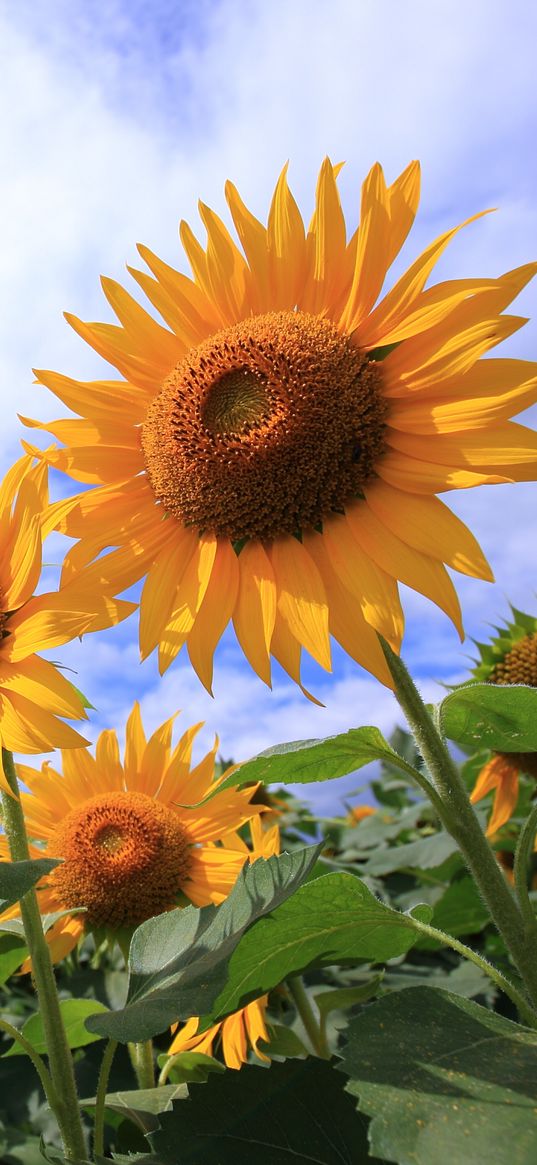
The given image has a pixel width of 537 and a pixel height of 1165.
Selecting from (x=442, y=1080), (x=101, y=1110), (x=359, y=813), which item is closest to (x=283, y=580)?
(x=442, y=1080)

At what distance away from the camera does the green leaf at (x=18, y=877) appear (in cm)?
141

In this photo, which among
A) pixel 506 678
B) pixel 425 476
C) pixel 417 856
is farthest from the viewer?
pixel 417 856

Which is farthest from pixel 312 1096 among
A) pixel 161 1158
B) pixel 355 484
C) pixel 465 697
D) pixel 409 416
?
pixel 409 416

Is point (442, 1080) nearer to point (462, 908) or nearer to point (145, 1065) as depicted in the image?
point (145, 1065)

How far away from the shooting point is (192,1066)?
206 cm

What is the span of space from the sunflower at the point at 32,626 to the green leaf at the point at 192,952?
1.10ft

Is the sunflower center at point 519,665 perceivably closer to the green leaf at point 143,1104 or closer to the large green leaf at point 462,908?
the large green leaf at point 462,908

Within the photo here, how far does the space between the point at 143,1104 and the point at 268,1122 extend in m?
0.53

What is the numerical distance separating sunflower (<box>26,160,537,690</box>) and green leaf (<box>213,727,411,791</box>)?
0.37ft

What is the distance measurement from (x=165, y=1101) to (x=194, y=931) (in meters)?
0.42

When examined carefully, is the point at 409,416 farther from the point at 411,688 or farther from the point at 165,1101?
the point at 165,1101

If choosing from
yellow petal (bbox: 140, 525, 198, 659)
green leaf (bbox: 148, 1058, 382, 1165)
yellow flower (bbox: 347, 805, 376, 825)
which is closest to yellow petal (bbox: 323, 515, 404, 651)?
yellow petal (bbox: 140, 525, 198, 659)

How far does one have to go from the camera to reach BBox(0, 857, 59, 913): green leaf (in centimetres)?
141

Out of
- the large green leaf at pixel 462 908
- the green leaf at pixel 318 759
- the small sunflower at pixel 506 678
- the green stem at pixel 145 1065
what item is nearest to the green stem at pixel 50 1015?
the green leaf at pixel 318 759
